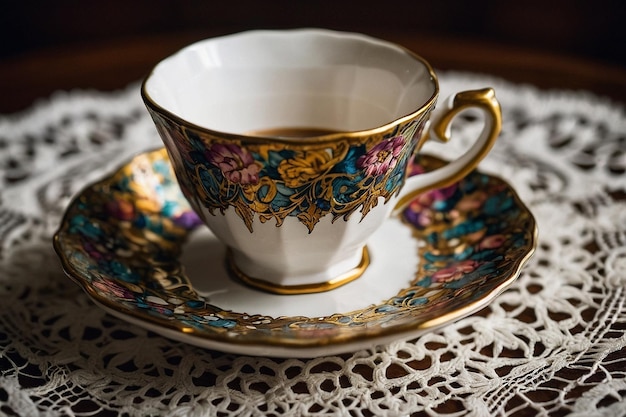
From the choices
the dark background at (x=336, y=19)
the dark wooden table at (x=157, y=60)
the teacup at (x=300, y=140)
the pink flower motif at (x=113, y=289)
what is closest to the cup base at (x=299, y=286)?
the teacup at (x=300, y=140)

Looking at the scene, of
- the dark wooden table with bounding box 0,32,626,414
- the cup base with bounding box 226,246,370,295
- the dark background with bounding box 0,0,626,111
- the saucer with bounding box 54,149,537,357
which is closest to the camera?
the saucer with bounding box 54,149,537,357

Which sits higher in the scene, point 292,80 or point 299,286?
point 292,80

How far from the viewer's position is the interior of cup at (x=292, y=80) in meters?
0.73

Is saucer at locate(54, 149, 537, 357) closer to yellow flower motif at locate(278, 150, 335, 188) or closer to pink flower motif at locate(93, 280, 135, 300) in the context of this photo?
pink flower motif at locate(93, 280, 135, 300)

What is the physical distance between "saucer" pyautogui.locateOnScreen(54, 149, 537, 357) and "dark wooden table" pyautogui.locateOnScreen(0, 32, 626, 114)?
0.38m

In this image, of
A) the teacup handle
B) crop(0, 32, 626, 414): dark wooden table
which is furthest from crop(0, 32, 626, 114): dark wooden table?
the teacup handle

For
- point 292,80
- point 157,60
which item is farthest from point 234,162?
point 157,60

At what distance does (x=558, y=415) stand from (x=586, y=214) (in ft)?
1.24

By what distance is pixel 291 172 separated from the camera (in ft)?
1.85

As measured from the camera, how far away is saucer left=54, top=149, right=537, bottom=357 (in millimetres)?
524

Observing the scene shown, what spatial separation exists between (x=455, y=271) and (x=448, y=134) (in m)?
0.14

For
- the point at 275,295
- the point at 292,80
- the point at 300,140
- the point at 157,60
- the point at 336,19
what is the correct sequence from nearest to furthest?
the point at 300,140, the point at 275,295, the point at 292,80, the point at 157,60, the point at 336,19

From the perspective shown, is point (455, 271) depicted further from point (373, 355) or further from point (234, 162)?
point (234, 162)

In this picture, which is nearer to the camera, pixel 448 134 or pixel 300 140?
pixel 300 140
